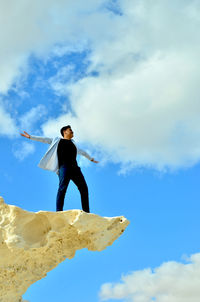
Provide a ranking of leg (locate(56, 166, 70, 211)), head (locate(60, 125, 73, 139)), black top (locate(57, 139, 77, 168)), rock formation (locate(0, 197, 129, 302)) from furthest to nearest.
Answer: head (locate(60, 125, 73, 139)), black top (locate(57, 139, 77, 168)), leg (locate(56, 166, 70, 211)), rock formation (locate(0, 197, 129, 302))

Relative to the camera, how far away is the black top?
9.36 metres

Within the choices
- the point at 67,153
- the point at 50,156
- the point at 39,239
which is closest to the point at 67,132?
the point at 67,153

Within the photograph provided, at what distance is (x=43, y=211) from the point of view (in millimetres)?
7926

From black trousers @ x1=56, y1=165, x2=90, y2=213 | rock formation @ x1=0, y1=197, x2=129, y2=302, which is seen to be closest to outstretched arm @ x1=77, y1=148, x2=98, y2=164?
black trousers @ x1=56, y1=165, x2=90, y2=213

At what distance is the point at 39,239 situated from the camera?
26.1 ft

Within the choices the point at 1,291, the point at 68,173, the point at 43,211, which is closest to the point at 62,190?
the point at 68,173

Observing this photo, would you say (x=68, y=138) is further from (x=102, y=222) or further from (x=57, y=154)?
(x=102, y=222)

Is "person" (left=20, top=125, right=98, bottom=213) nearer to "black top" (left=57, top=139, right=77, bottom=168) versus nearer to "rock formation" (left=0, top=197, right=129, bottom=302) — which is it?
"black top" (left=57, top=139, right=77, bottom=168)

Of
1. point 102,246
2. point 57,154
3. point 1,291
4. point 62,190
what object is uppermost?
point 57,154

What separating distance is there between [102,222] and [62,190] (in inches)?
55.0

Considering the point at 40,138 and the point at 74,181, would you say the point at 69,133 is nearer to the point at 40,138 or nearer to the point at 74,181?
the point at 40,138

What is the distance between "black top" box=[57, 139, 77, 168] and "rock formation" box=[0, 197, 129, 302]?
5.66 feet

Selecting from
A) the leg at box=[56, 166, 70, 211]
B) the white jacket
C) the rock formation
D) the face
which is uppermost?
the face

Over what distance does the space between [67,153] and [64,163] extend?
283 millimetres
